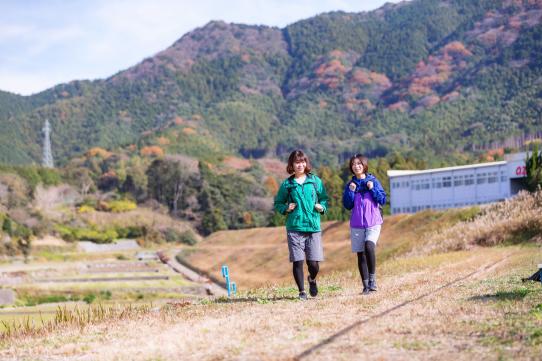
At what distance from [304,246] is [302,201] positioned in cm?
62

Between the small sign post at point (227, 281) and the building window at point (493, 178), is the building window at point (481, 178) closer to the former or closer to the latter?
the building window at point (493, 178)

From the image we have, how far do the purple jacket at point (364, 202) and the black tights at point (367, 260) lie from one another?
304 millimetres

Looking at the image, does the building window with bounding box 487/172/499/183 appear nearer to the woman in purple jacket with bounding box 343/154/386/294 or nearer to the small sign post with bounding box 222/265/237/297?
the small sign post with bounding box 222/265/237/297

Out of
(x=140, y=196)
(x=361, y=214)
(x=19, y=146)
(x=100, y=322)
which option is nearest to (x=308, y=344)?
(x=100, y=322)

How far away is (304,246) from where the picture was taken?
36.1ft

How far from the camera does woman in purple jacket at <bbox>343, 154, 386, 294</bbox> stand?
11.4 m

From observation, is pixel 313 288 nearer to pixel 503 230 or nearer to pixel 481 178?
pixel 503 230

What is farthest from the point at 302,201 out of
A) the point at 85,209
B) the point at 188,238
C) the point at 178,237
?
the point at 85,209

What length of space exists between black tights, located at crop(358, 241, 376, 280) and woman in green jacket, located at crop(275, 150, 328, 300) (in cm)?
82

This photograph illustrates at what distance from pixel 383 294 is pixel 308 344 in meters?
4.23

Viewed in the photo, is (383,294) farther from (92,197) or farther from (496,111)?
(496,111)

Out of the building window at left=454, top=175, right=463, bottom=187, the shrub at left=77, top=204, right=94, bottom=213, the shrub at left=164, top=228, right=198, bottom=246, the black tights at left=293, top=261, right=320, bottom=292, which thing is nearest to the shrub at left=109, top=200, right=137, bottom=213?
the shrub at left=77, top=204, right=94, bottom=213

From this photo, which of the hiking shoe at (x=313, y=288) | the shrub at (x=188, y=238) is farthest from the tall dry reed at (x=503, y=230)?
the shrub at (x=188, y=238)

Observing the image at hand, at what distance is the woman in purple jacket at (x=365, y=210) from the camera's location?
11.4 metres
